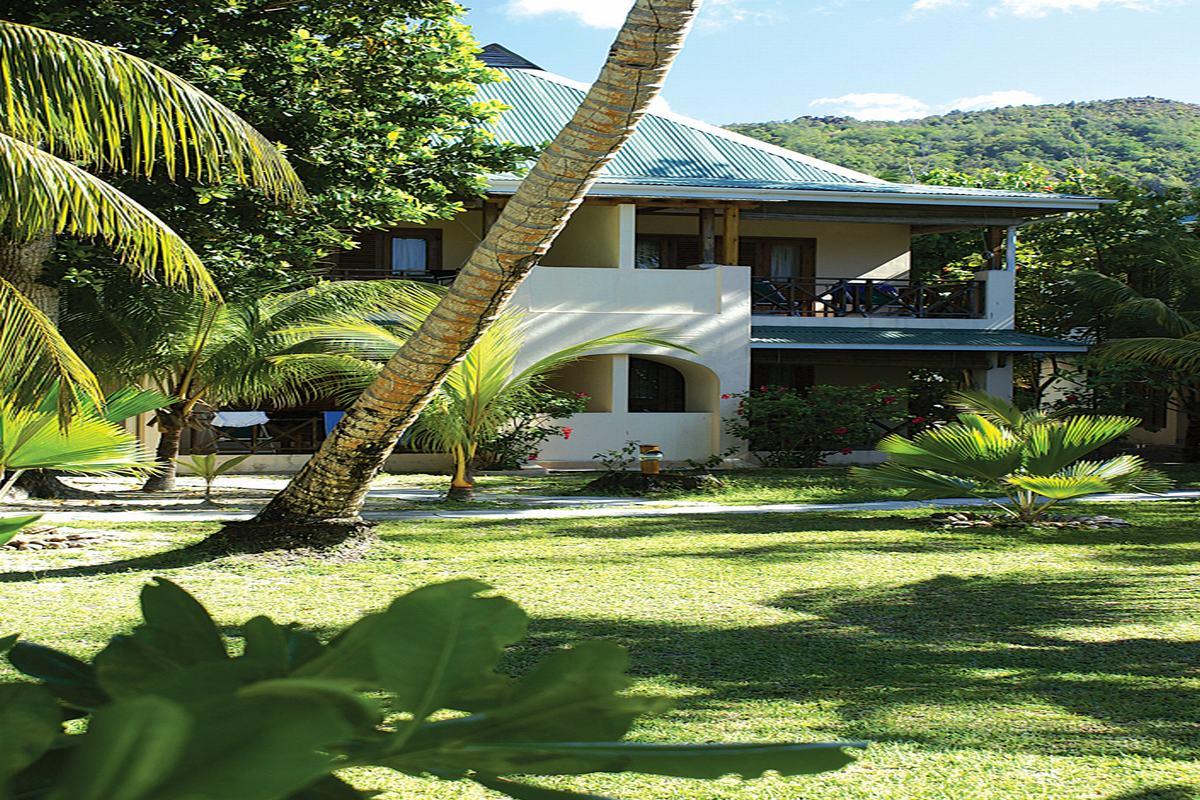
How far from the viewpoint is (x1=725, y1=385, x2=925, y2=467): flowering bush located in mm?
19938

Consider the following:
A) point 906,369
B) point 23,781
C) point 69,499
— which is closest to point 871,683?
point 23,781

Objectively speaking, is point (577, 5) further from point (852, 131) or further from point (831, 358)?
point (831, 358)

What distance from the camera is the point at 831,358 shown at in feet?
72.6

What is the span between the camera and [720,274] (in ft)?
68.6

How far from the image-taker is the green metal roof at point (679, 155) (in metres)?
21.5

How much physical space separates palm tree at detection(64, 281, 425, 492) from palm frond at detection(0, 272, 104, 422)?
4.80 meters

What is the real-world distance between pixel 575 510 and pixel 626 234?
27.3ft

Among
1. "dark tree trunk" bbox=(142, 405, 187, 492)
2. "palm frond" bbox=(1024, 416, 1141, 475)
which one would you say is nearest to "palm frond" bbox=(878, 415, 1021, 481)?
"palm frond" bbox=(1024, 416, 1141, 475)

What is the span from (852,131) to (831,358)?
134 ft

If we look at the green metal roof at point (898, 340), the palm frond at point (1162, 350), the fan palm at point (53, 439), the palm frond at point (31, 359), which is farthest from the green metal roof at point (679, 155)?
the palm frond at point (31, 359)

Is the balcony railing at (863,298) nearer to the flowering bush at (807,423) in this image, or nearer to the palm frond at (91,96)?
the flowering bush at (807,423)

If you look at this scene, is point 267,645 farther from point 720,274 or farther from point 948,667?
point 720,274

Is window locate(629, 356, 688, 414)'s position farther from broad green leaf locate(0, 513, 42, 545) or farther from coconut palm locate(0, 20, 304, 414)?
broad green leaf locate(0, 513, 42, 545)

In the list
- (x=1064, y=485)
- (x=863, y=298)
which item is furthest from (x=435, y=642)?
(x=863, y=298)
